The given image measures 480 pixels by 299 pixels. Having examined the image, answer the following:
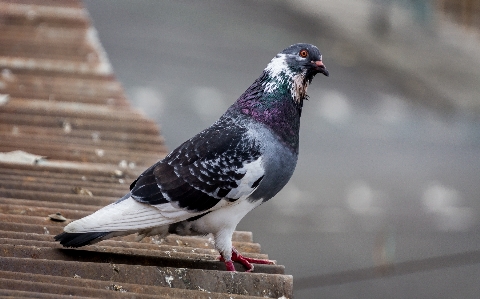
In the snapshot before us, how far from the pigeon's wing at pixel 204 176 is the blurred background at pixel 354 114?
13.7ft

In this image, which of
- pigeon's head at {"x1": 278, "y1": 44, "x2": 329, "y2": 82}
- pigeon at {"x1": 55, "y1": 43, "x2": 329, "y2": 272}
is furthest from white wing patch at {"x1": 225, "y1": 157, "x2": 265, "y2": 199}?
pigeon's head at {"x1": 278, "y1": 44, "x2": 329, "y2": 82}

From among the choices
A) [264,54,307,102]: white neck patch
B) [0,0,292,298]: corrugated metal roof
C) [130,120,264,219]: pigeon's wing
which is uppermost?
[264,54,307,102]: white neck patch

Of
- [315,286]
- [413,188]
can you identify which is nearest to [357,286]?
[315,286]

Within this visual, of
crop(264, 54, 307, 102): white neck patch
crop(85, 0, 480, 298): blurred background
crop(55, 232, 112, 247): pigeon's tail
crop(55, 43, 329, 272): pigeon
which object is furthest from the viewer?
crop(85, 0, 480, 298): blurred background

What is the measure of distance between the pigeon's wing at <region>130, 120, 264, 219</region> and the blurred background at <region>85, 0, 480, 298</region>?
13.7ft

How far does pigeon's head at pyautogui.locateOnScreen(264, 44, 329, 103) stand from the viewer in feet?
11.5

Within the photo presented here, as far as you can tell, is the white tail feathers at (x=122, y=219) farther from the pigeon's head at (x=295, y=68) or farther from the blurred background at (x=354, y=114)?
the blurred background at (x=354, y=114)

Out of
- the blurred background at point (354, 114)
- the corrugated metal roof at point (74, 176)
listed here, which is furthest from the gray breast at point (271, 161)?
the blurred background at point (354, 114)

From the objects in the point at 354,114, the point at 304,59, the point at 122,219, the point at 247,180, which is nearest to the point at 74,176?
the point at 122,219

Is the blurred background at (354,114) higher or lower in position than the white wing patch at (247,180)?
lower

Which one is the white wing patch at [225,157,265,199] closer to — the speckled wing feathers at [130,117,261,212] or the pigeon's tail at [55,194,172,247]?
the speckled wing feathers at [130,117,261,212]

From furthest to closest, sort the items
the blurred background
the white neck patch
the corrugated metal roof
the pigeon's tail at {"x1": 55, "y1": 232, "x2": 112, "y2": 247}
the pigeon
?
the blurred background
the white neck patch
the pigeon
the pigeon's tail at {"x1": 55, "y1": 232, "x2": 112, "y2": 247}
the corrugated metal roof

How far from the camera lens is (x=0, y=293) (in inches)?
92.5

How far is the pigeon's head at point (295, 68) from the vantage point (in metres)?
3.50
